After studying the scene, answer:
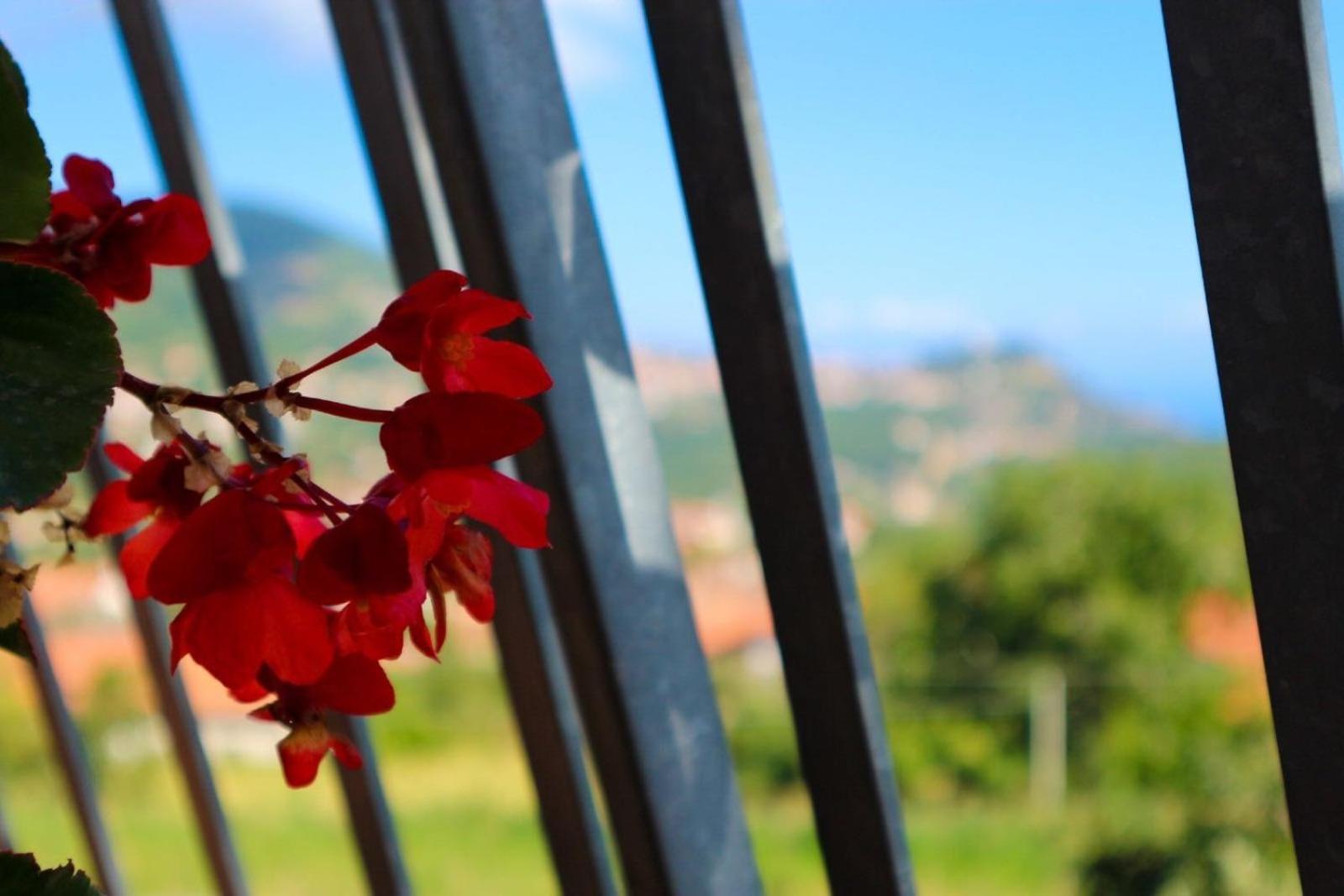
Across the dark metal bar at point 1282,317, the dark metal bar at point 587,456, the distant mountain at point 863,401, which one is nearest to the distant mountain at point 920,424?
the distant mountain at point 863,401

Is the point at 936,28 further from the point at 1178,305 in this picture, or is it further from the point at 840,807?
the point at 840,807

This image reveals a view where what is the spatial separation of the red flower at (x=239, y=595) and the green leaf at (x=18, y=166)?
9cm

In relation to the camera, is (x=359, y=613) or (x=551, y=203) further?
(x=551, y=203)

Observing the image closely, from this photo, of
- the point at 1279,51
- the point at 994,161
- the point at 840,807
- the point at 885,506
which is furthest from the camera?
the point at 994,161

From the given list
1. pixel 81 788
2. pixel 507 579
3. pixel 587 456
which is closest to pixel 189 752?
pixel 81 788

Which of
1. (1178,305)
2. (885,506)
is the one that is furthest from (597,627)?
(1178,305)

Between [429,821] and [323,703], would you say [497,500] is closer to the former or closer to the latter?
[323,703]

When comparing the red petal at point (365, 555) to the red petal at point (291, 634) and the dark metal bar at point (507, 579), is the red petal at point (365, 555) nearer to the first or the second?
the red petal at point (291, 634)

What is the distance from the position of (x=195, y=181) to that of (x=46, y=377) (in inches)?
25.4

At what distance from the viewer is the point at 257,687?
1.25 feet

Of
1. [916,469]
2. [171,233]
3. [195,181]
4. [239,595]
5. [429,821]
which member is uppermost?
[195,181]

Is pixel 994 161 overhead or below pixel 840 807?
overhead

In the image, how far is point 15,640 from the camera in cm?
39

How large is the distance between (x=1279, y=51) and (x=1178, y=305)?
18.9 feet
